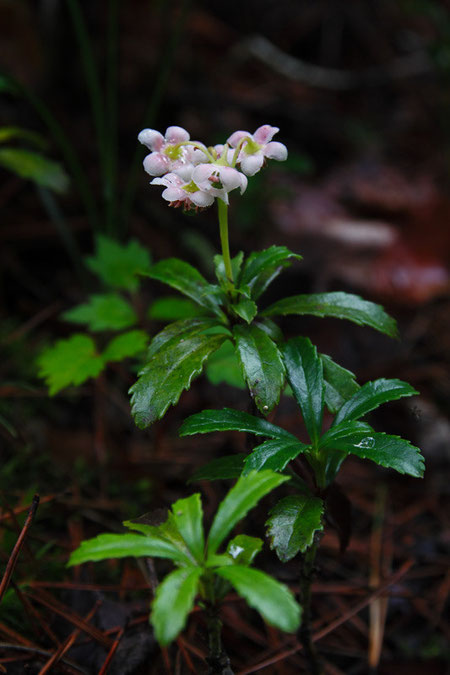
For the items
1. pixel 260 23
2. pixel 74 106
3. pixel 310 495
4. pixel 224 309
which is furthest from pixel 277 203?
pixel 310 495

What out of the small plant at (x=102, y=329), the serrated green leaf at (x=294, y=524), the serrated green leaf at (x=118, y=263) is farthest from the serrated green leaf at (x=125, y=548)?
the serrated green leaf at (x=118, y=263)

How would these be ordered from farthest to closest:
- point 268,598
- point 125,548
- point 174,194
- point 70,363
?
point 70,363
point 174,194
point 125,548
point 268,598

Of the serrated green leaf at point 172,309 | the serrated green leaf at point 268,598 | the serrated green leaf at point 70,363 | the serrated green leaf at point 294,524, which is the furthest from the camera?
the serrated green leaf at point 172,309

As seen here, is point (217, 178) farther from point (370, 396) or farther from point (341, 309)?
point (370, 396)

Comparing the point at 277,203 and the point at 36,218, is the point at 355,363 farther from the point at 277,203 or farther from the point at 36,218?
the point at 36,218

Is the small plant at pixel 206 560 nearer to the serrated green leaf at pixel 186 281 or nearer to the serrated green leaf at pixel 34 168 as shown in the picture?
the serrated green leaf at pixel 186 281

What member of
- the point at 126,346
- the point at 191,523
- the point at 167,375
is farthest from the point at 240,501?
the point at 126,346
